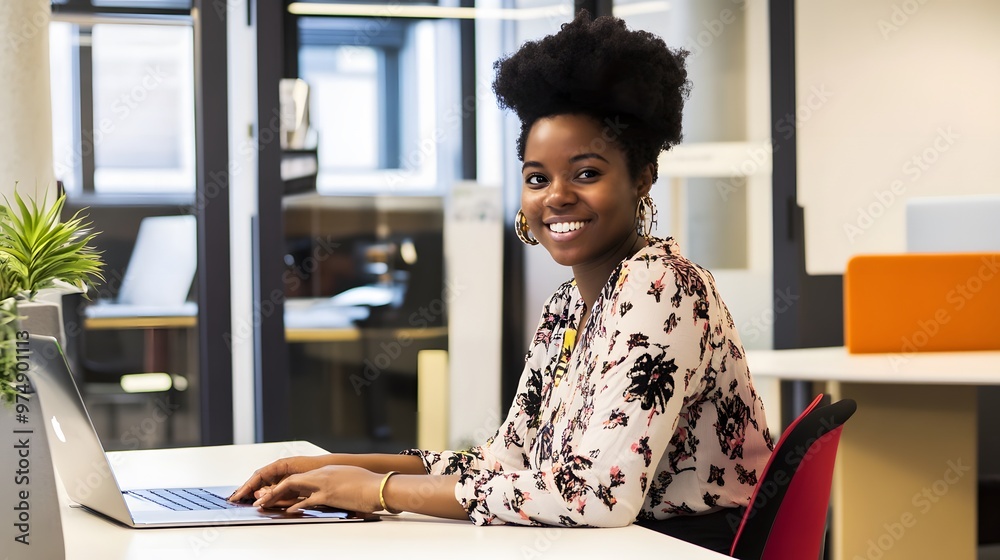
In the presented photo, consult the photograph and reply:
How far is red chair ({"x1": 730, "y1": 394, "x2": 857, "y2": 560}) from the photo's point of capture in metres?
1.24

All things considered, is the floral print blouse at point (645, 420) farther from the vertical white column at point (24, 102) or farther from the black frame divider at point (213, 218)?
the black frame divider at point (213, 218)

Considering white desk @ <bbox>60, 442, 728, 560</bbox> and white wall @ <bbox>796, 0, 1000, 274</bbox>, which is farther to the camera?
white wall @ <bbox>796, 0, 1000, 274</bbox>

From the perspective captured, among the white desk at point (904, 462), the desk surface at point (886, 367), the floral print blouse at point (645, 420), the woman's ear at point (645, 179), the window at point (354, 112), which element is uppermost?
the window at point (354, 112)

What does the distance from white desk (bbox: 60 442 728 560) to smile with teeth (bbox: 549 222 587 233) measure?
1.53 feet

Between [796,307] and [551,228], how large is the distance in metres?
2.99

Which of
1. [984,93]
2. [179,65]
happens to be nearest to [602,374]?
[984,93]

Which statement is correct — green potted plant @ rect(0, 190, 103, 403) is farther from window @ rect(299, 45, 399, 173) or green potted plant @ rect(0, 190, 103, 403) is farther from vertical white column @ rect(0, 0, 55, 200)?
window @ rect(299, 45, 399, 173)

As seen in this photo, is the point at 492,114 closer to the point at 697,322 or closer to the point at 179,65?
the point at 179,65

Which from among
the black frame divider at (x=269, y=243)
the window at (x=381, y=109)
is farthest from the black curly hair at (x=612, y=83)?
the window at (x=381, y=109)

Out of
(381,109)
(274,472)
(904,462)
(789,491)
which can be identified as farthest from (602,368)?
(381,109)

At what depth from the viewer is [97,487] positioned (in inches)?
48.9

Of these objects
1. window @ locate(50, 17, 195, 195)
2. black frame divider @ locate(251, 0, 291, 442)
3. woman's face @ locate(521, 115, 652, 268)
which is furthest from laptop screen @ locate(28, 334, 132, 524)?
window @ locate(50, 17, 195, 195)

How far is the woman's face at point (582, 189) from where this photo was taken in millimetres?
1492

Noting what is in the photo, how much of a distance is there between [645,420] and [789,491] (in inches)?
7.8
